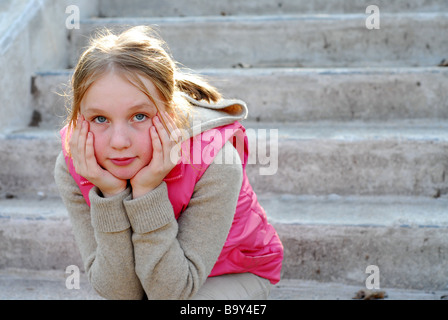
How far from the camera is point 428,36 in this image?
2.72 meters

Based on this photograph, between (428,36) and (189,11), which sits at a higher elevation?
(189,11)

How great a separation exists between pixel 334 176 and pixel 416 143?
0.37m

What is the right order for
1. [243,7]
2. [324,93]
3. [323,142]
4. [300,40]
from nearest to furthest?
[323,142]
[324,93]
[300,40]
[243,7]

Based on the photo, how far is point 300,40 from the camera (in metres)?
2.81

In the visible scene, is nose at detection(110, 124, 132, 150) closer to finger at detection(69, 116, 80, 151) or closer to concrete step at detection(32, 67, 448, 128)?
Answer: finger at detection(69, 116, 80, 151)

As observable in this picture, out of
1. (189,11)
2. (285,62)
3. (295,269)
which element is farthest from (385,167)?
(189,11)

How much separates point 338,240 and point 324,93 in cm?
86

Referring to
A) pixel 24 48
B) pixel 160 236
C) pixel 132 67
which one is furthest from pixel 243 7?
pixel 160 236

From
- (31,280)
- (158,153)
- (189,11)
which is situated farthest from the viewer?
(189,11)

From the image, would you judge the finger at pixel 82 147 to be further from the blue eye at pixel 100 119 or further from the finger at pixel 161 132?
the finger at pixel 161 132

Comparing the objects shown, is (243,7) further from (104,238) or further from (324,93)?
(104,238)

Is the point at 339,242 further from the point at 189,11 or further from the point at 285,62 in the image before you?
the point at 189,11

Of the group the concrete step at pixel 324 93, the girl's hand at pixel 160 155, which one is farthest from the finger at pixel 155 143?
the concrete step at pixel 324 93

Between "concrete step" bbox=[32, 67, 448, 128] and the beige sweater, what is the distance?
106 centimetres
